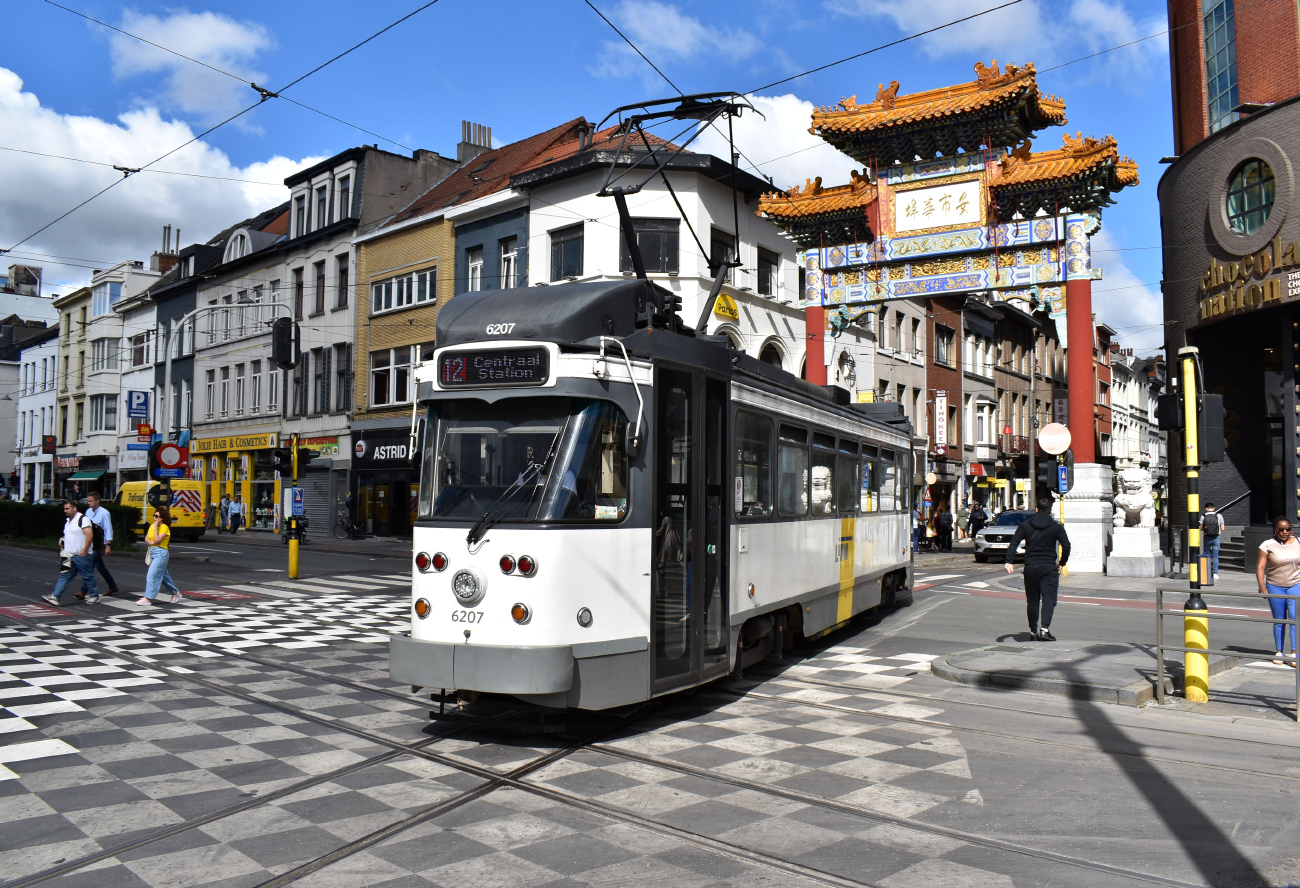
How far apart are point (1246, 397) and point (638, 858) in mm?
27803

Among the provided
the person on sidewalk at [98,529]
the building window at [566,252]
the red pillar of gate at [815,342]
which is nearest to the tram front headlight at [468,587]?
Result: the person on sidewalk at [98,529]

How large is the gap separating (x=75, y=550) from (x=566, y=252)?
1831cm

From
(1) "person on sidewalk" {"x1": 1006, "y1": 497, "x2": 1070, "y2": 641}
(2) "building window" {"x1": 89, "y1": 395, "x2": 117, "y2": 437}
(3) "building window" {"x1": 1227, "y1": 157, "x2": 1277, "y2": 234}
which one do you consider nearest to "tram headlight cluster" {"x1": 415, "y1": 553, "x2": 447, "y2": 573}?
(1) "person on sidewalk" {"x1": 1006, "y1": 497, "x2": 1070, "y2": 641}

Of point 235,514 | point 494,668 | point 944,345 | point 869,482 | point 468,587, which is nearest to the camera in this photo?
point 494,668

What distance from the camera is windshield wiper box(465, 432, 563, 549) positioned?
6793 millimetres

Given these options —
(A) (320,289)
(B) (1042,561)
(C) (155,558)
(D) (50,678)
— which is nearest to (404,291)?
(A) (320,289)

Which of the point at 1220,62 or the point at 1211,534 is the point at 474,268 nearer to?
the point at 1220,62

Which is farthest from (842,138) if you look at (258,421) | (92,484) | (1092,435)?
(92,484)

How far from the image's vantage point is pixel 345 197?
130 feet

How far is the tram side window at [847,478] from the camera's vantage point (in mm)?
12000

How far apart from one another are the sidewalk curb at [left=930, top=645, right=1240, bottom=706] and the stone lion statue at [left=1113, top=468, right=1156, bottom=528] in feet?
47.2

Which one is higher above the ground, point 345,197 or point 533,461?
point 345,197

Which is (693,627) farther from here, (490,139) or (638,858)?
(490,139)

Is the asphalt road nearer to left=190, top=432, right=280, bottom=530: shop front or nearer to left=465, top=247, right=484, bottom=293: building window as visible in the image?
left=465, top=247, right=484, bottom=293: building window
